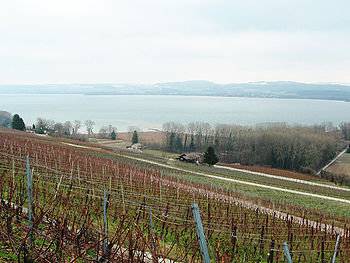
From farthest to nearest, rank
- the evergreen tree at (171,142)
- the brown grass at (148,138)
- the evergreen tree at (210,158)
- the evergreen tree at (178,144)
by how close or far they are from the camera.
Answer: the brown grass at (148,138)
the evergreen tree at (178,144)
the evergreen tree at (171,142)
the evergreen tree at (210,158)

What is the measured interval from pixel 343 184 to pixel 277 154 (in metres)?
16.7

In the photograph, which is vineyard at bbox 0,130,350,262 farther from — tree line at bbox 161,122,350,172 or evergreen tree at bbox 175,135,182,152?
evergreen tree at bbox 175,135,182,152

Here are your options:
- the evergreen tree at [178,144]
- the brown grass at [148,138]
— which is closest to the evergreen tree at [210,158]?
the evergreen tree at [178,144]

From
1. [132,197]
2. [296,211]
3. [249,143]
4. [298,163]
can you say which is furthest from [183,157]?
[132,197]

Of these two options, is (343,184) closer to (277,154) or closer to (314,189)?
(314,189)

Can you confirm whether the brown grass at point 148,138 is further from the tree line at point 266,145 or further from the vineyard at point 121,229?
the vineyard at point 121,229

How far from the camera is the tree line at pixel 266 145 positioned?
49562 millimetres


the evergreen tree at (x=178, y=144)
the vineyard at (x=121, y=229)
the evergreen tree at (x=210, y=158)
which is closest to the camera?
the vineyard at (x=121, y=229)

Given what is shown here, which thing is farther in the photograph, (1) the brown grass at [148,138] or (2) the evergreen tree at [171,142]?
(1) the brown grass at [148,138]

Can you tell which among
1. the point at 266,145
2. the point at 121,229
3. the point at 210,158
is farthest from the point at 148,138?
the point at 121,229

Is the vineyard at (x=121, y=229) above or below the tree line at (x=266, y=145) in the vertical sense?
above

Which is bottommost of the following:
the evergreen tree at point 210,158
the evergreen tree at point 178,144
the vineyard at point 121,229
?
the evergreen tree at point 178,144

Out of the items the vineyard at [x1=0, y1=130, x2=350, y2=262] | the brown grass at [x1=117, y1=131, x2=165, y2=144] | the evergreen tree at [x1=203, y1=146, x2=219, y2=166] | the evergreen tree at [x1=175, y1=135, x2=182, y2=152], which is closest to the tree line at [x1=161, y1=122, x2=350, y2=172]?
the evergreen tree at [x1=175, y1=135, x2=182, y2=152]

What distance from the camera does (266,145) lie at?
2072 inches
